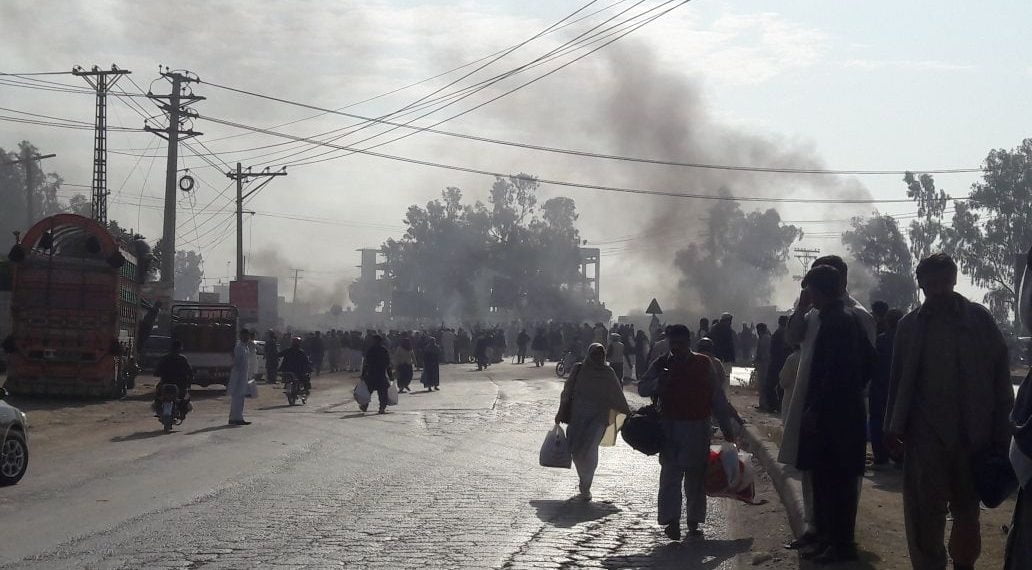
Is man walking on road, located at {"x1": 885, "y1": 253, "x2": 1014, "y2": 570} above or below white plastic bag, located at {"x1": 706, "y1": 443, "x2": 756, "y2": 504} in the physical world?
above

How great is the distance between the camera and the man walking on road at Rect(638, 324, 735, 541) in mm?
9227

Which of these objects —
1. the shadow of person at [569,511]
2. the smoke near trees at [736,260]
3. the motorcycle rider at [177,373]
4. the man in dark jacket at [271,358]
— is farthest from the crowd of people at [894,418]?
the smoke near trees at [736,260]

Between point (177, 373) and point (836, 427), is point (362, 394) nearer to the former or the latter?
point (177, 373)

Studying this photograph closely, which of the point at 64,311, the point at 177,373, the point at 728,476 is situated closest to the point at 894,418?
the point at 728,476

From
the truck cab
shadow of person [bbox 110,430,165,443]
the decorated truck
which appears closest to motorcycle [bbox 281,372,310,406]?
the decorated truck

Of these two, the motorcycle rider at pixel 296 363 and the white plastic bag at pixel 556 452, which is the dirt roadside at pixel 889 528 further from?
the motorcycle rider at pixel 296 363

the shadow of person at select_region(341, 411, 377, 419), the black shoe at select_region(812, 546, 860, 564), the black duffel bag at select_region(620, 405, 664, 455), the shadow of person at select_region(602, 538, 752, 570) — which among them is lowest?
the shadow of person at select_region(602, 538, 752, 570)

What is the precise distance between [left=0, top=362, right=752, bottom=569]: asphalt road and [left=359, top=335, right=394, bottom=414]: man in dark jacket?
12.8ft

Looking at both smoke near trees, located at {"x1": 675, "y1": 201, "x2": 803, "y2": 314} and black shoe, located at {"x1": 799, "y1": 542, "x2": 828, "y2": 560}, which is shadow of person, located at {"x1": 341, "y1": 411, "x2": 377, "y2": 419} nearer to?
black shoe, located at {"x1": 799, "y1": 542, "x2": 828, "y2": 560}

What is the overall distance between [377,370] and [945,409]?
1857 cm

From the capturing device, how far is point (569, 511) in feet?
34.7

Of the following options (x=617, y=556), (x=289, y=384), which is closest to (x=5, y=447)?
(x=617, y=556)

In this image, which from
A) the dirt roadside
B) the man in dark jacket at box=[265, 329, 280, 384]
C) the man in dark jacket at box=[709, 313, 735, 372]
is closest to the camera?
the dirt roadside

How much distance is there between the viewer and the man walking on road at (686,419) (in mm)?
9227
